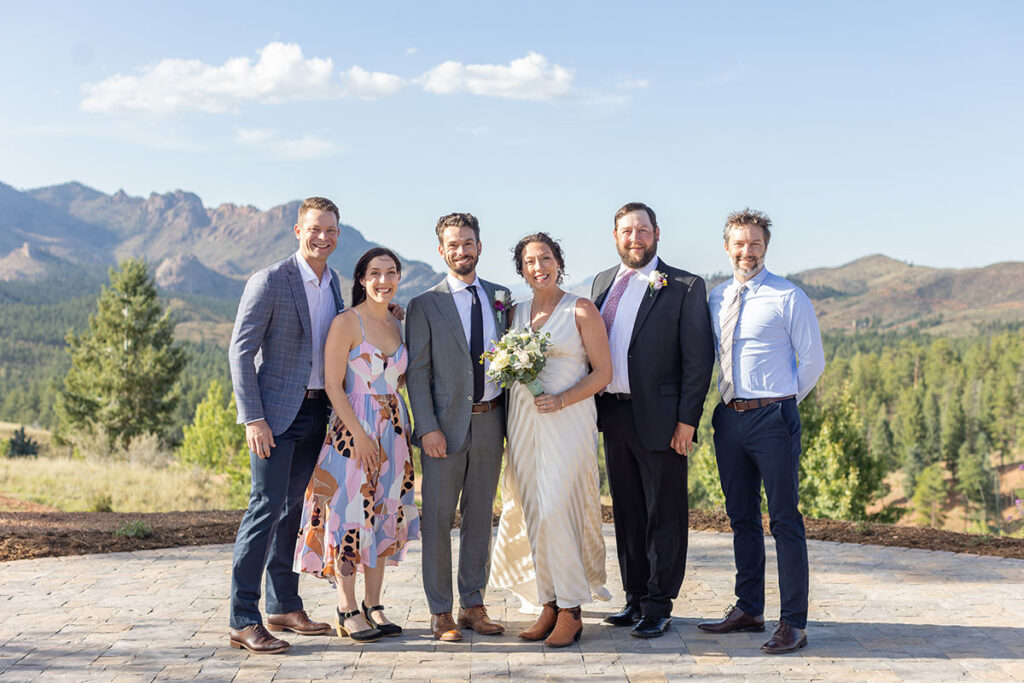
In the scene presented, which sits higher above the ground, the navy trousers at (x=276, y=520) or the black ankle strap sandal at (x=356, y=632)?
the navy trousers at (x=276, y=520)

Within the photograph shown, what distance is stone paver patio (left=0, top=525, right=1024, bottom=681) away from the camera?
4.45 metres

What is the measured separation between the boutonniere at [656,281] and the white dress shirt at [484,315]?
97cm

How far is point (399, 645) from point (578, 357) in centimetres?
197

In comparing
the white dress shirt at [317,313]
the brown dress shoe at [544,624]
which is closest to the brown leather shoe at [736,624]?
the brown dress shoe at [544,624]

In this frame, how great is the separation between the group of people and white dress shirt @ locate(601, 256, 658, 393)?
0.01 metres

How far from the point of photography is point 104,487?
19.0m

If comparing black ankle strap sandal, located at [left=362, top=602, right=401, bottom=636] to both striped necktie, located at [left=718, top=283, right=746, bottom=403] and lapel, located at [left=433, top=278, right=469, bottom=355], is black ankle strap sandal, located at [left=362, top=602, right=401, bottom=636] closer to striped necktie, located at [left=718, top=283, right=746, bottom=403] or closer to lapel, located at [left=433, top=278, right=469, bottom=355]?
lapel, located at [left=433, top=278, right=469, bottom=355]

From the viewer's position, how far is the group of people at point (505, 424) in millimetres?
4957

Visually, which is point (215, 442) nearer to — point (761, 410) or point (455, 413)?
point (455, 413)

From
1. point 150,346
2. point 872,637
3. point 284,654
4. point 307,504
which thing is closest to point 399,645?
point 284,654

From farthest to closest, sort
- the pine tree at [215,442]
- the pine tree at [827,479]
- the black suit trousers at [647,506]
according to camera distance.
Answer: the pine tree at [215,442], the pine tree at [827,479], the black suit trousers at [647,506]

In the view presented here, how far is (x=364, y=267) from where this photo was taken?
5.06m

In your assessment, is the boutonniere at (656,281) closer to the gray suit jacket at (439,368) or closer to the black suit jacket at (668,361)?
the black suit jacket at (668,361)

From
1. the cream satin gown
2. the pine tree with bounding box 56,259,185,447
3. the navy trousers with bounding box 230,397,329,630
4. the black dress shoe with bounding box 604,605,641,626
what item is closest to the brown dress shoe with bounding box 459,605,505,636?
the cream satin gown
